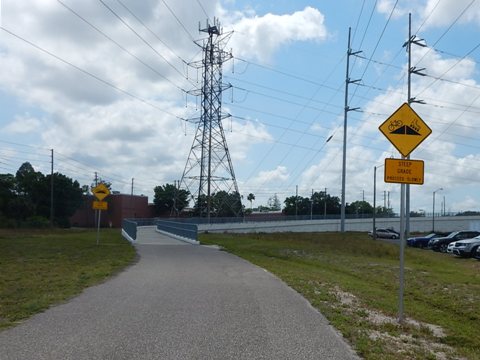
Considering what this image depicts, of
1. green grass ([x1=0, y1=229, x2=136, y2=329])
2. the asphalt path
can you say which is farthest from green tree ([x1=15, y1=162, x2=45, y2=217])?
the asphalt path

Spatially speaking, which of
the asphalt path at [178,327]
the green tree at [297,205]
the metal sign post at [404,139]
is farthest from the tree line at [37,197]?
the metal sign post at [404,139]

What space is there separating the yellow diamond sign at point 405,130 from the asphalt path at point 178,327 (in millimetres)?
3238

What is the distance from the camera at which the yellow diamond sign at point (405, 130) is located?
30.2ft

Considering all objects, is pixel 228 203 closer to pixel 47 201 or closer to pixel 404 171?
pixel 47 201

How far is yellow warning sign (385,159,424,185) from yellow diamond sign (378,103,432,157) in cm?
21

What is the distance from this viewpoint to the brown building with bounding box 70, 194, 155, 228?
97562 mm

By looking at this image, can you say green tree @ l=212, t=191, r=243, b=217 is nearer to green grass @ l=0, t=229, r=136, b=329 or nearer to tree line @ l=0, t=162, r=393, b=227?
tree line @ l=0, t=162, r=393, b=227

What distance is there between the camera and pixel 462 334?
8.24 meters

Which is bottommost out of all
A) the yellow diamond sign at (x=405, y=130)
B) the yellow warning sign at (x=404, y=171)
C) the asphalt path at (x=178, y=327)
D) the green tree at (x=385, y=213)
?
the asphalt path at (x=178, y=327)

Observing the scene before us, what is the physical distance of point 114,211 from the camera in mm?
98438

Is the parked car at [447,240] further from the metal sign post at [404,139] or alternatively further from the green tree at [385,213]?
the green tree at [385,213]

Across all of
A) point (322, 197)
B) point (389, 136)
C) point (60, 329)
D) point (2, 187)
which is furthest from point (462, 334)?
point (322, 197)

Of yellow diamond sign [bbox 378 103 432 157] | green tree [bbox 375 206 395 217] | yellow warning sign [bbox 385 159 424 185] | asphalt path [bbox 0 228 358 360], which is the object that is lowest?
asphalt path [bbox 0 228 358 360]

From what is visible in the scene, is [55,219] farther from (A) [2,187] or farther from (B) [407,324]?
(B) [407,324]
